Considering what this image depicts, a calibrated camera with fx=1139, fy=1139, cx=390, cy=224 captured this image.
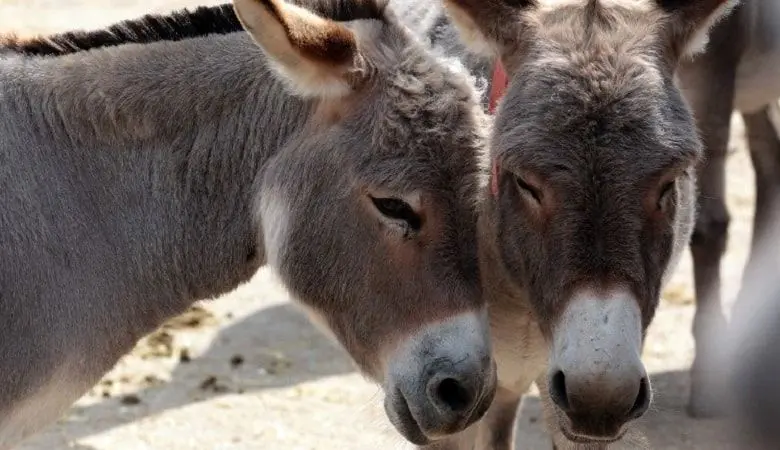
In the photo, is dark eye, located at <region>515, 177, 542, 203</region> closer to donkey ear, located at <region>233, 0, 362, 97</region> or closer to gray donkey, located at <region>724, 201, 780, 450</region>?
donkey ear, located at <region>233, 0, 362, 97</region>

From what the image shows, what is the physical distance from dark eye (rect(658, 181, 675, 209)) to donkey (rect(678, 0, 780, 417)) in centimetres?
241

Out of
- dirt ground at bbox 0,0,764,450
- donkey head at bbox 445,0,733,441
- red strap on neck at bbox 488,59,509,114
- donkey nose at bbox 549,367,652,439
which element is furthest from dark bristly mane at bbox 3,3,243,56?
dirt ground at bbox 0,0,764,450

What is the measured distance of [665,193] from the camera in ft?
11.8

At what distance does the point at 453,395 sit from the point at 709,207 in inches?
139

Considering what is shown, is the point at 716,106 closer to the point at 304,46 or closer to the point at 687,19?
the point at 687,19

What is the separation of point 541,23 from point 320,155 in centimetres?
88

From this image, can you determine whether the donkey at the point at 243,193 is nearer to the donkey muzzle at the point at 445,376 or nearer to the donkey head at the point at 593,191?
the donkey muzzle at the point at 445,376

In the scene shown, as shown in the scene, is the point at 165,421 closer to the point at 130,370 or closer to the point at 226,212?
the point at 130,370

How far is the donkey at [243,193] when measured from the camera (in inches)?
145

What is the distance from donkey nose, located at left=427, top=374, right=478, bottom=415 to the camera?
3553mm

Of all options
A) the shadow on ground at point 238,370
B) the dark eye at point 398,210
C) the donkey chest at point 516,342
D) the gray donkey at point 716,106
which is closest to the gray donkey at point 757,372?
the dark eye at point 398,210

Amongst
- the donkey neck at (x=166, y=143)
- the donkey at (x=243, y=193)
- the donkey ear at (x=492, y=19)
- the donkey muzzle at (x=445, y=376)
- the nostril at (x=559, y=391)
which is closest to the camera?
the nostril at (x=559, y=391)

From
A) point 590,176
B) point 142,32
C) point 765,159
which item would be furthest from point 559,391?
point 765,159

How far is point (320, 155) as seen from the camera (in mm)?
3904
